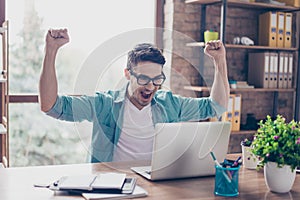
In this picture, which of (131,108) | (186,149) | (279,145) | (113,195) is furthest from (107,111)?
(279,145)

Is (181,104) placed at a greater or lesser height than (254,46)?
lesser

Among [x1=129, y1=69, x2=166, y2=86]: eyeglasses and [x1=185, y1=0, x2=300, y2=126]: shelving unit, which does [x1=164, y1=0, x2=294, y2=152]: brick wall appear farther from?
[x1=129, y1=69, x2=166, y2=86]: eyeglasses

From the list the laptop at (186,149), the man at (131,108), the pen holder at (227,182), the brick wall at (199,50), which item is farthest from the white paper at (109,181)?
the brick wall at (199,50)

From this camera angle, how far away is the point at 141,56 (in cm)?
218

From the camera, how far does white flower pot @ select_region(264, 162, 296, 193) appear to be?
1.69 metres

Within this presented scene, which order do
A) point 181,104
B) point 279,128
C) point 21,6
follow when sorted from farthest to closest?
point 21,6, point 181,104, point 279,128

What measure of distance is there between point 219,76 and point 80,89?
2.60ft

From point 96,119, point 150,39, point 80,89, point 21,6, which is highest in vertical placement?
point 21,6

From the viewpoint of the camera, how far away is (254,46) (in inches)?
152

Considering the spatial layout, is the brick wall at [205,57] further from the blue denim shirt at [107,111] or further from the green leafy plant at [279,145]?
the green leafy plant at [279,145]

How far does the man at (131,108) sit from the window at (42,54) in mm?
1332

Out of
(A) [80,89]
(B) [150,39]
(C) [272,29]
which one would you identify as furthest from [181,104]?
(C) [272,29]

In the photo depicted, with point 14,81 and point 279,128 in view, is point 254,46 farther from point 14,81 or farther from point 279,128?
point 279,128

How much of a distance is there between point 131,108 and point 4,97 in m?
1.39
